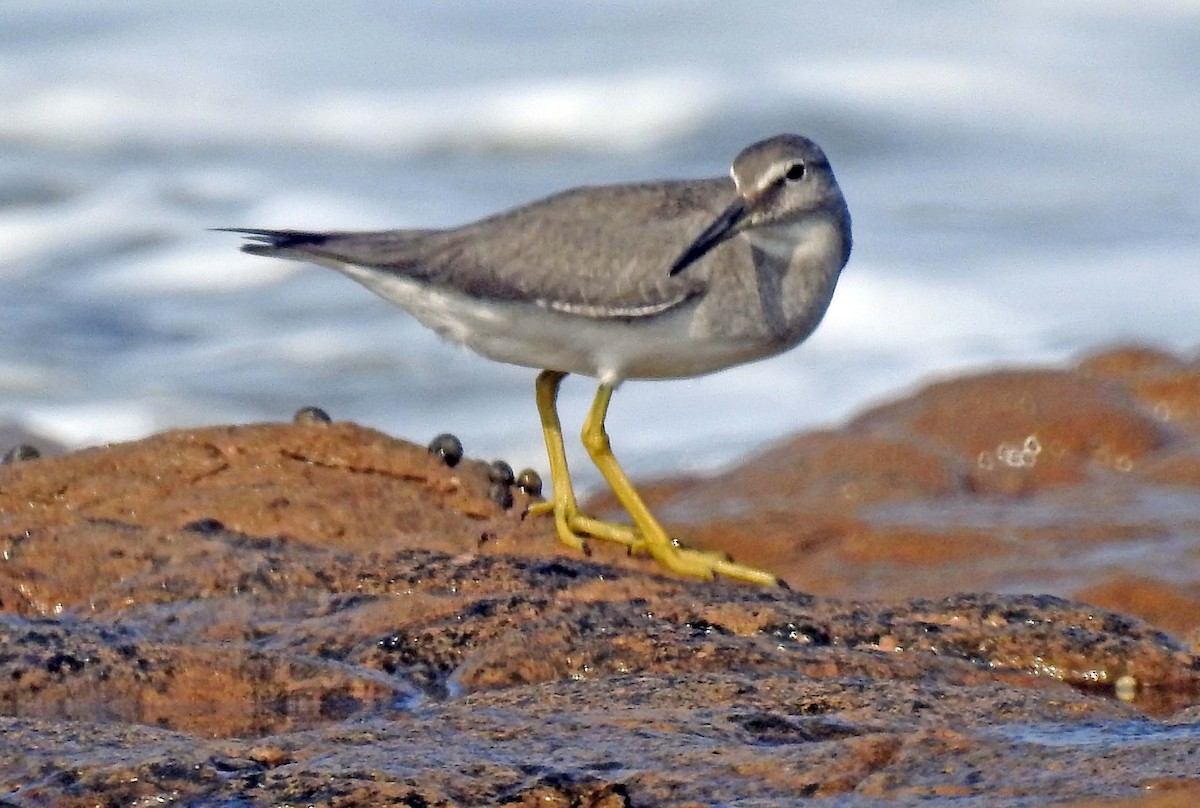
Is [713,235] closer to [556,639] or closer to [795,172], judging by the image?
[795,172]

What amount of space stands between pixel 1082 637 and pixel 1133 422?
4.33 metres

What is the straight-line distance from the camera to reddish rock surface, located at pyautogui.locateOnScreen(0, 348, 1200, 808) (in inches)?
118

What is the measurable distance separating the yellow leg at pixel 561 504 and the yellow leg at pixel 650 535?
87mm

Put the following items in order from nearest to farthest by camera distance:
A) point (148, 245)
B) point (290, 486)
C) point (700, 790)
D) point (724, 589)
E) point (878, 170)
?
point (700, 790), point (724, 589), point (290, 486), point (148, 245), point (878, 170)

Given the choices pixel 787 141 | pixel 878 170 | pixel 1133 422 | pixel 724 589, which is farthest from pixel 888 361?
pixel 724 589

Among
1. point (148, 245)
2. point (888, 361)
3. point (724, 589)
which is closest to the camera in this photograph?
point (724, 589)

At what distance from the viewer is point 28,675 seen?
3.71 metres

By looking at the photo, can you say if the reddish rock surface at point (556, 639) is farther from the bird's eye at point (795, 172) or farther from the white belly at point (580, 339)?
the bird's eye at point (795, 172)

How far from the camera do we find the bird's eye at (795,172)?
20.9 ft

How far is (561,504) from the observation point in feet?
21.7

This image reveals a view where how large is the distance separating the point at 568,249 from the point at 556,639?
2.74 m

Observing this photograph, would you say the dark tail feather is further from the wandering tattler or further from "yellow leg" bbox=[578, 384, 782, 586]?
"yellow leg" bbox=[578, 384, 782, 586]

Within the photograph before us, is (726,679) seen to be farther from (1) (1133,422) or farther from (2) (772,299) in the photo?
(1) (1133,422)

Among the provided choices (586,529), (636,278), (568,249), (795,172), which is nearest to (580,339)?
(636,278)
